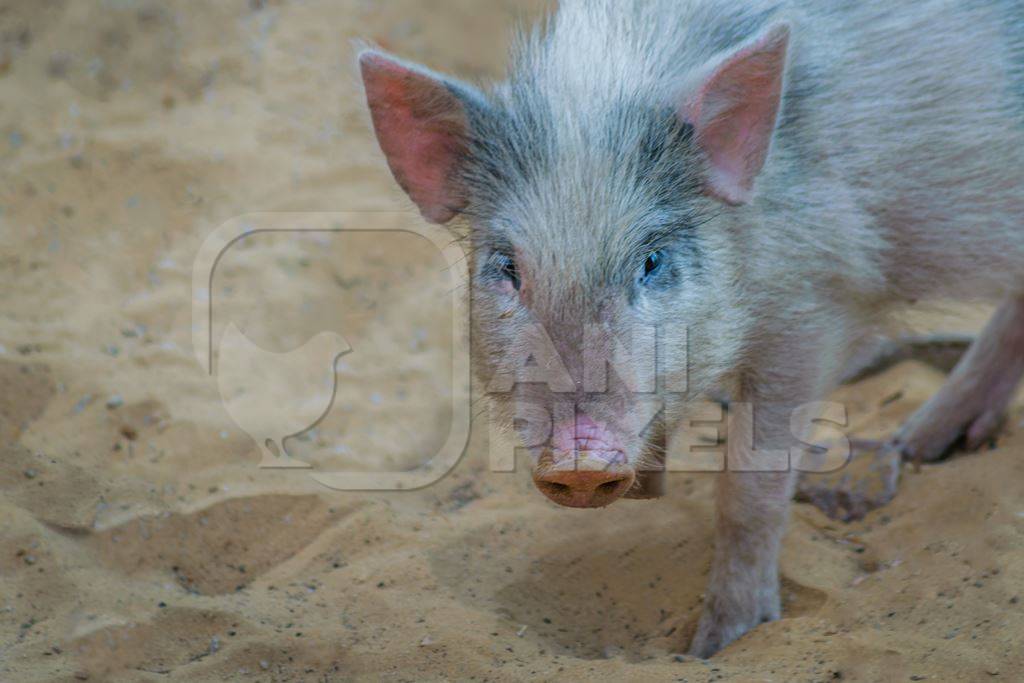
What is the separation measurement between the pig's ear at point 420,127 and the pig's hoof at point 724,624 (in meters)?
1.43

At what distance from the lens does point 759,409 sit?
3432 millimetres

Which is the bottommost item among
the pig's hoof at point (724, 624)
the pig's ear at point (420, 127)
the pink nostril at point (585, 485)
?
the pig's hoof at point (724, 624)

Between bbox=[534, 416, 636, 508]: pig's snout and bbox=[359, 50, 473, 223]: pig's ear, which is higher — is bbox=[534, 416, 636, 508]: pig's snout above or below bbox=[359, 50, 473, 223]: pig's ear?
below

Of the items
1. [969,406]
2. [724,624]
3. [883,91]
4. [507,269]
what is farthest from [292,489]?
[969,406]

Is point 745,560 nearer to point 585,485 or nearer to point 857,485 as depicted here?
point 857,485

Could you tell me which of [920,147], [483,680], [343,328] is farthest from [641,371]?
[343,328]

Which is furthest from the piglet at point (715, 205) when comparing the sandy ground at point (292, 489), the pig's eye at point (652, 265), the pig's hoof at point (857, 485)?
the pig's hoof at point (857, 485)

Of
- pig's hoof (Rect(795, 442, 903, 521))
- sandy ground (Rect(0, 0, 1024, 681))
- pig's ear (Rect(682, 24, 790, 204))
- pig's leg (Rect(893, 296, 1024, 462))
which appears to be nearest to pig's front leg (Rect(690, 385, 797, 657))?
sandy ground (Rect(0, 0, 1024, 681))

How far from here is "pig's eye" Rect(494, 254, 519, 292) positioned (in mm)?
3096

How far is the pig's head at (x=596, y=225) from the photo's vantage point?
2.81 meters

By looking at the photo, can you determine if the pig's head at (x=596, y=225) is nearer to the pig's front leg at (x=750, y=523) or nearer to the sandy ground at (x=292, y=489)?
A: the pig's front leg at (x=750, y=523)

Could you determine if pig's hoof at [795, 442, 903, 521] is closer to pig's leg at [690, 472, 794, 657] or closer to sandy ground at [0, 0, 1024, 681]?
sandy ground at [0, 0, 1024, 681]

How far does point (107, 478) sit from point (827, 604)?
237cm

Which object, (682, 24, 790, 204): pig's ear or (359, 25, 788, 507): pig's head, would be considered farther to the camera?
(682, 24, 790, 204): pig's ear
